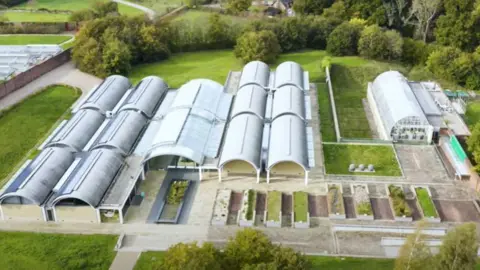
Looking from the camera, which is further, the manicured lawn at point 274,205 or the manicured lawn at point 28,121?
the manicured lawn at point 28,121

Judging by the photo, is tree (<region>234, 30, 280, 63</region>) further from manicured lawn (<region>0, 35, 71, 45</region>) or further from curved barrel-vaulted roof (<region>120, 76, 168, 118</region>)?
manicured lawn (<region>0, 35, 71, 45</region>)

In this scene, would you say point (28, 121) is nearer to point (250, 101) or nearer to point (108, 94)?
point (108, 94)

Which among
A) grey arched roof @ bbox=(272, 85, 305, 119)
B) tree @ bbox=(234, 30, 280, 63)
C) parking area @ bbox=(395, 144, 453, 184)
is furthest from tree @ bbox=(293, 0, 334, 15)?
parking area @ bbox=(395, 144, 453, 184)

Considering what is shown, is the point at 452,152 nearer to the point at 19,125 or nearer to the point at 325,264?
the point at 325,264

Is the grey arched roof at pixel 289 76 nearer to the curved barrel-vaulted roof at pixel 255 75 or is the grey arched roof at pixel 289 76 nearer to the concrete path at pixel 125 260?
the curved barrel-vaulted roof at pixel 255 75

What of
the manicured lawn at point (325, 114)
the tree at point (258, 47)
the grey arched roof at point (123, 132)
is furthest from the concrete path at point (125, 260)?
the tree at point (258, 47)

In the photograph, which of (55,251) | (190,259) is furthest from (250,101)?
(190,259)
